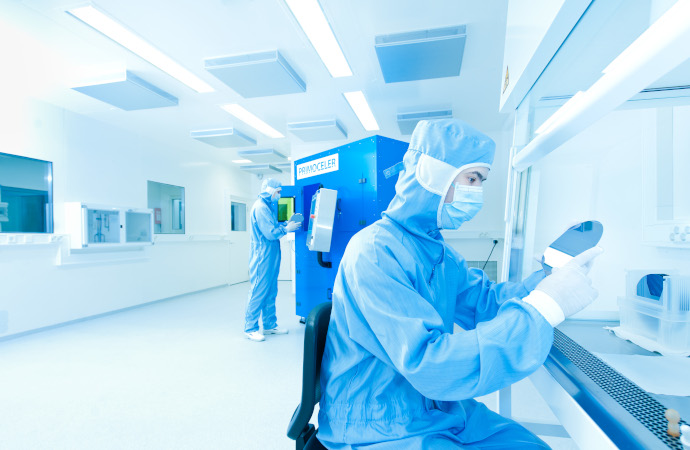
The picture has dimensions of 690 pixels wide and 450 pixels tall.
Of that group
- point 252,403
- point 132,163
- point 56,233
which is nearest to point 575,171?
point 252,403

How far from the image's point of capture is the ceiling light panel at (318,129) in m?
4.80

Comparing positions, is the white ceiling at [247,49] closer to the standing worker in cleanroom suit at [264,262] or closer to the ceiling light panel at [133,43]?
the ceiling light panel at [133,43]

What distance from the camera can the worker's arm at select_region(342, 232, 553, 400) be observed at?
737 mm

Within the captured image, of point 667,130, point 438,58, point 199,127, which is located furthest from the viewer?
point 199,127

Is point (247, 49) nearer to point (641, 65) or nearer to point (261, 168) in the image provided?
point (641, 65)

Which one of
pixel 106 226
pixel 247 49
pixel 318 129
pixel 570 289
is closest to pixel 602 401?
pixel 570 289

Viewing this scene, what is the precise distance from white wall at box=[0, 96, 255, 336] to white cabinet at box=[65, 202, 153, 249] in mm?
163

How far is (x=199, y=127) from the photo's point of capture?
5121 millimetres

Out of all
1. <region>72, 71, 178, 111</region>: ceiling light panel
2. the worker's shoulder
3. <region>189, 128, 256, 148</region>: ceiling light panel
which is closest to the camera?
the worker's shoulder

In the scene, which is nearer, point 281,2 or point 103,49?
point 281,2

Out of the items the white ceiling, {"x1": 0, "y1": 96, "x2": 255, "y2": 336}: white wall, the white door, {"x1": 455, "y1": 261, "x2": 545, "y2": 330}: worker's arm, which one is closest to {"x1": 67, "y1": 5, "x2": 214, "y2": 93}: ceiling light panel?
the white ceiling

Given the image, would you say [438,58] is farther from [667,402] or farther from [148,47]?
[667,402]

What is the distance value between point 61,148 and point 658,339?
5.78 metres

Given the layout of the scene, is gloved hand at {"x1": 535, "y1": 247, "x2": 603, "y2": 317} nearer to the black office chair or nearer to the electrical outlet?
the black office chair
